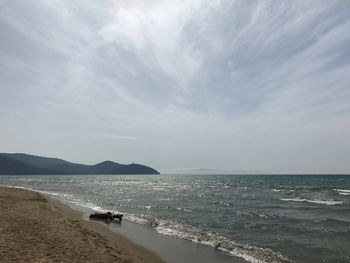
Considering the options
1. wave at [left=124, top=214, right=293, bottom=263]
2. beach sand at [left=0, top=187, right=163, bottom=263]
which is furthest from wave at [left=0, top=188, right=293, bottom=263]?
beach sand at [left=0, top=187, right=163, bottom=263]

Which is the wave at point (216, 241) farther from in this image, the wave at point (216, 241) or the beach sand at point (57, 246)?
the beach sand at point (57, 246)

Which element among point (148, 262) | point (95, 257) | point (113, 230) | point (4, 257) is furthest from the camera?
point (113, 230)

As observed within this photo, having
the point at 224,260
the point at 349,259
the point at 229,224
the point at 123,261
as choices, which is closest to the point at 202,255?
the point at 224,260

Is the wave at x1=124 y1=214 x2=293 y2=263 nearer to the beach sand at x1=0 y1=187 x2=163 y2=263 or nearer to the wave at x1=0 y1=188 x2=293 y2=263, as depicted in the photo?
the wave at x1=0 y1=188 x2=293 y2=263

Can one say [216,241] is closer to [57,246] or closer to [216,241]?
[216,241]

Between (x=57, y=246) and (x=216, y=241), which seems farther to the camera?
(x=216, y=241)

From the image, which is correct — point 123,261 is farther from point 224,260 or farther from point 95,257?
point 224,260

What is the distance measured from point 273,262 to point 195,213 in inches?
685

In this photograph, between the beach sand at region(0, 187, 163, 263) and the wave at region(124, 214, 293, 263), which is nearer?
the beach sand at region(0, 187, 163, 263)

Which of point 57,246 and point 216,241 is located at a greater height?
point 57,246

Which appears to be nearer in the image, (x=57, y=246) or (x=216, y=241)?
(x=57, y=246)

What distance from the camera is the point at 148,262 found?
1458 cm

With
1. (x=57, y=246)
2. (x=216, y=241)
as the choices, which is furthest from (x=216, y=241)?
(x=57, y=246)

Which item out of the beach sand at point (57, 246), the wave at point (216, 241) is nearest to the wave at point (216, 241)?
the wave at point (216, 241)
